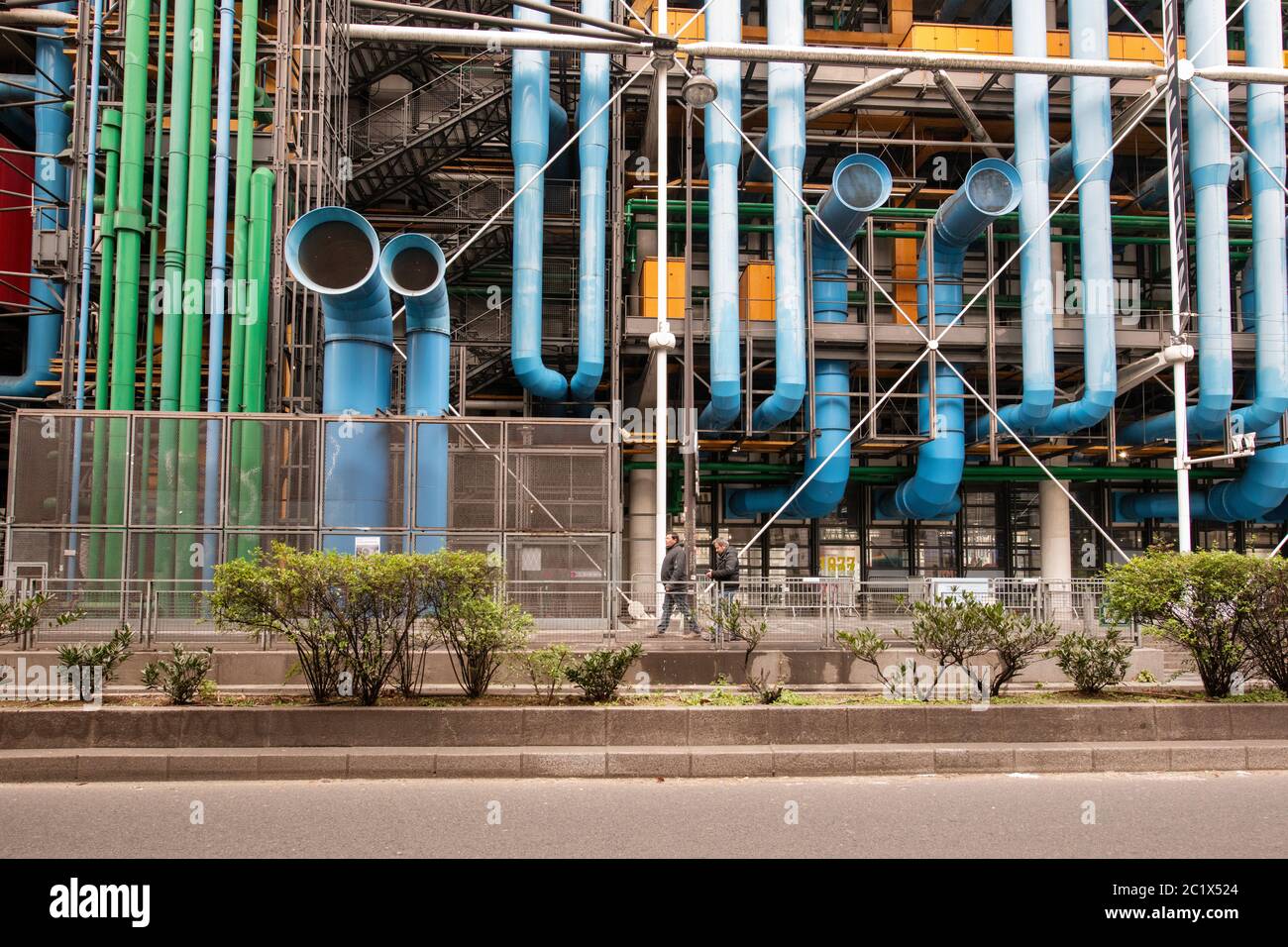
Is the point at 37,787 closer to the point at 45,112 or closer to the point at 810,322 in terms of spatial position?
the point at 810,322

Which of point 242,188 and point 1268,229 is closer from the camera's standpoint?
point 242,188

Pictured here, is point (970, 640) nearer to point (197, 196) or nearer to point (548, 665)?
point (548, 665)

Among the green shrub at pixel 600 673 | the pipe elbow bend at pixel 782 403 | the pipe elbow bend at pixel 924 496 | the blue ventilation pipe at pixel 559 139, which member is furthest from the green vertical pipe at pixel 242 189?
the pipe elbow bend at pixel 924 496

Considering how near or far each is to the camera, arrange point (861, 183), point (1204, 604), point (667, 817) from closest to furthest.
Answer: point (667, 817) < point (1204, 604) < point (861, 183)

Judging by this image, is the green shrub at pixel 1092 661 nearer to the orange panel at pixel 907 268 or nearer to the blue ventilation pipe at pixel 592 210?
the blue ventilation pipe at pixel 592 210

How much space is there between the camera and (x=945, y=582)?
15.5 m

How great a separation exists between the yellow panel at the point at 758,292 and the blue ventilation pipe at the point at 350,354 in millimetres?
8108

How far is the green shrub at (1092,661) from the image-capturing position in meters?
9.42

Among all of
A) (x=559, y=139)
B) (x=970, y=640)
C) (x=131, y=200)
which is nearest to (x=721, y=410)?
(x=559, y=139)

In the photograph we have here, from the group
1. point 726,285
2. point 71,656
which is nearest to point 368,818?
point 71,656

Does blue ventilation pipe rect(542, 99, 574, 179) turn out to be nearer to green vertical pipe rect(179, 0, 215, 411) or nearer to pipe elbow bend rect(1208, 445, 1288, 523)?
green vertical pipe rect(179, 0, 215, 411)

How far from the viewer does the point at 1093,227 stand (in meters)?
20.2

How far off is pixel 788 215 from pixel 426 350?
26.1ft

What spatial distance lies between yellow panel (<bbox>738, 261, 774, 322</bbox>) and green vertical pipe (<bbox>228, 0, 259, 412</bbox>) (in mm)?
10008
